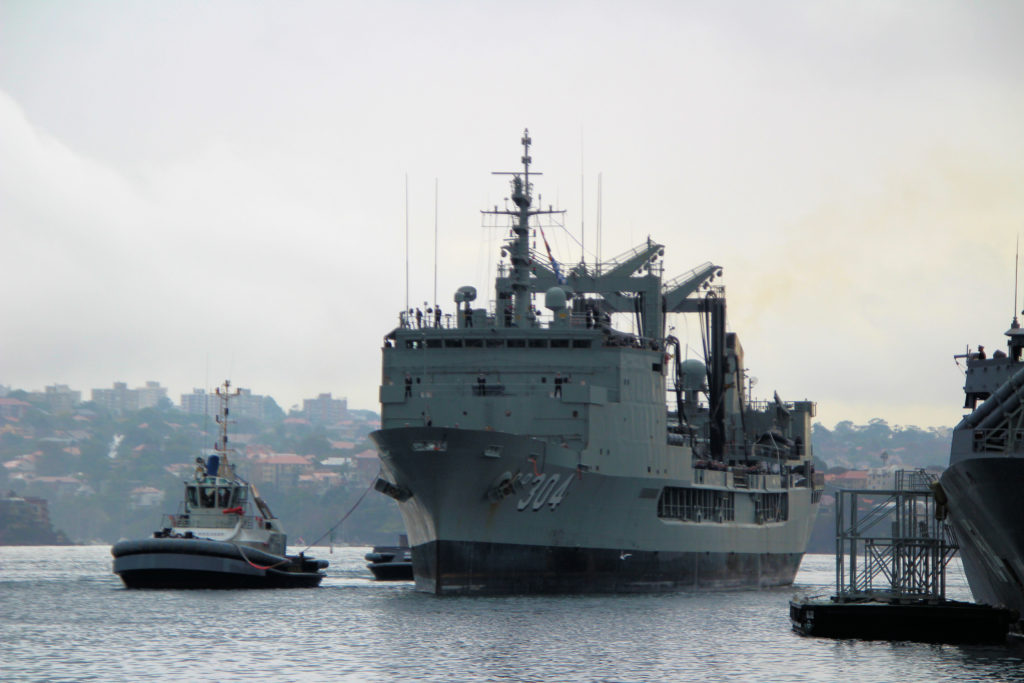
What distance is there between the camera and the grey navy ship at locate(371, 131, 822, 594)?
167ft

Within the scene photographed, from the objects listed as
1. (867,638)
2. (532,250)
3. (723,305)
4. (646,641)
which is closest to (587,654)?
(646,641)

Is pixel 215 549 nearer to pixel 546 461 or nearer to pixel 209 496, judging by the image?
pixel 209 496

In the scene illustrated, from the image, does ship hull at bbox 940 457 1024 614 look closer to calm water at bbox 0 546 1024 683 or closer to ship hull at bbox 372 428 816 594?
calm water at bbox 0 546 1024 683

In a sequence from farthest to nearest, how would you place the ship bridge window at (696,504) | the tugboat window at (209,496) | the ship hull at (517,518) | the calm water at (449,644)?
the tugboat window at (209,496) < the ship bridge window at (696,504) < the ship hull at (517,518) < the calm water at (449,644)

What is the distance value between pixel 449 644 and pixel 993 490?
13.2 meters

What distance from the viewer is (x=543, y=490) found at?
51.2 meters

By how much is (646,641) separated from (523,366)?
17.3 metres

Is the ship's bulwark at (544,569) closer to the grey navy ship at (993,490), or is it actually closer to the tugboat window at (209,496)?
the tugboat window at (209,496)

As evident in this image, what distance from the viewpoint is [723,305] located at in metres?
72.2

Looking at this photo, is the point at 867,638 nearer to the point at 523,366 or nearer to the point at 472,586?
the point at 472,586

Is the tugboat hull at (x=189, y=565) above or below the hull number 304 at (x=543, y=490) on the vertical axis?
below

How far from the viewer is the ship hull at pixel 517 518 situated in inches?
1975

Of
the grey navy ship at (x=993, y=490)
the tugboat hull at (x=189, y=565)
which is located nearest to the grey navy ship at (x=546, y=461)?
the tugboat hull at (x=189, y=565)

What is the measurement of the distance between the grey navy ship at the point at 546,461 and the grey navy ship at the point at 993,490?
14.2 metres
